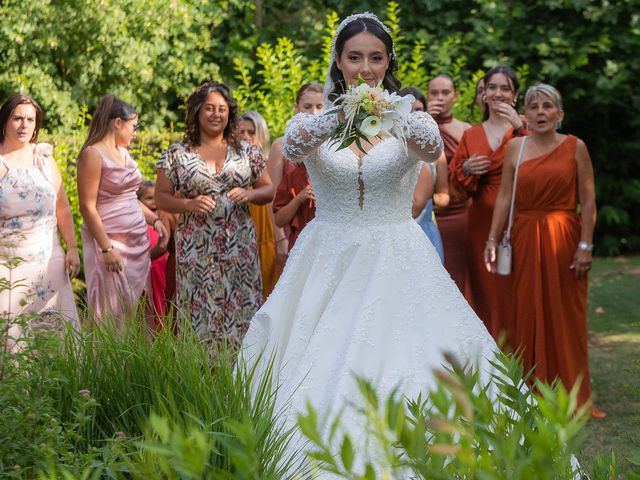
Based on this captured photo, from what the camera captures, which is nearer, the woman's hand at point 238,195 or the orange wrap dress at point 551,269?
the woman's hand at point 238,195

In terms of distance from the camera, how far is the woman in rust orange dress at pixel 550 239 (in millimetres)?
7078

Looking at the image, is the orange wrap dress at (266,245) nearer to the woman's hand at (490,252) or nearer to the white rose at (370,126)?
the woman's hand at (490,252)

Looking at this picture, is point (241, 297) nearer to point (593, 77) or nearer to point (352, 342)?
point (352, 342)

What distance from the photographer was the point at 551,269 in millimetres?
7176

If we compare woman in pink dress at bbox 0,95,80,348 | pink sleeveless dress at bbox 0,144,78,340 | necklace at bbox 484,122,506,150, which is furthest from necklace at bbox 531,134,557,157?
pink sleeveless dress at bbox 0,144,78,340

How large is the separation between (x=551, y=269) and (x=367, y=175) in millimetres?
2905

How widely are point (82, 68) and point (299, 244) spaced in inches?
424

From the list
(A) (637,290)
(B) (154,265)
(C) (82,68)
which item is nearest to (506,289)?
(B) (154,265)

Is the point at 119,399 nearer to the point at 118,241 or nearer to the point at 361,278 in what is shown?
the point at 361,278

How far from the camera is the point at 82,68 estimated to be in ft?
48.5

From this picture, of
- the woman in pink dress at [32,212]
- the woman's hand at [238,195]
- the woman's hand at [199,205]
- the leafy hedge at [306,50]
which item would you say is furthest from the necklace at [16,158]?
the leafy hedge at [306,50]

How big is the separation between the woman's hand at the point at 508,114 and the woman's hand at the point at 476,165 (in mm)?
324

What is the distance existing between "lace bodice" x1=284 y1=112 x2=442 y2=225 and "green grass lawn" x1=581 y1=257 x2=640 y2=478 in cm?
119

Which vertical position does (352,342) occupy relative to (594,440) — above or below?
above
